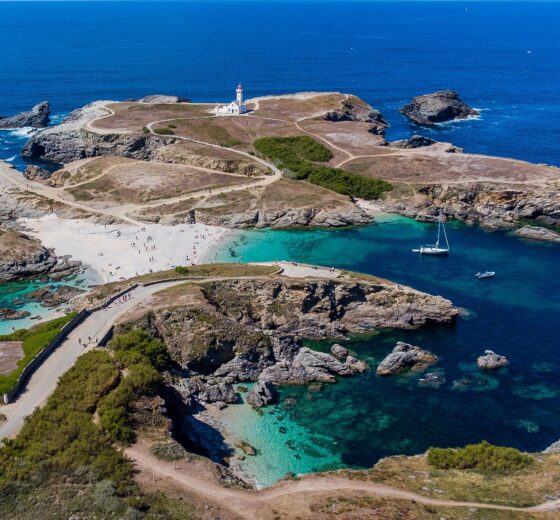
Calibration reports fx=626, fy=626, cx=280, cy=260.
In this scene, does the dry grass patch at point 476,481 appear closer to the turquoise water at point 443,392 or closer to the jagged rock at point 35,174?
the turquoise water at point 443,392

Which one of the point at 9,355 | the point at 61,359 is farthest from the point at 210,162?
the point at 61,359

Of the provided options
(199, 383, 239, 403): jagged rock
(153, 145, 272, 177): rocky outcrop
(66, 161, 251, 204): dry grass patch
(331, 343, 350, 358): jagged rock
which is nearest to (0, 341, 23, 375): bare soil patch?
(199, 383, 239, 403): jagged rock

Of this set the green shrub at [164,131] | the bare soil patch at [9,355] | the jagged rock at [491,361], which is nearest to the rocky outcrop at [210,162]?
the green shrub at [164,131]

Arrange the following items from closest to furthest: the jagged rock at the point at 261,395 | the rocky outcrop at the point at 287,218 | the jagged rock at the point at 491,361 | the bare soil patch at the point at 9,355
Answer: the bare soil patch at the point at 9,355 → the jagged rock at the point at 261,395 → the jagged rock at the point at 491,361 → the rocky outcrop at the point at 287,218

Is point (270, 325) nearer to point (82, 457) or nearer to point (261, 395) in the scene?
point (261, 395)

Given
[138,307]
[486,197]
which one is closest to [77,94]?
[486,197]
